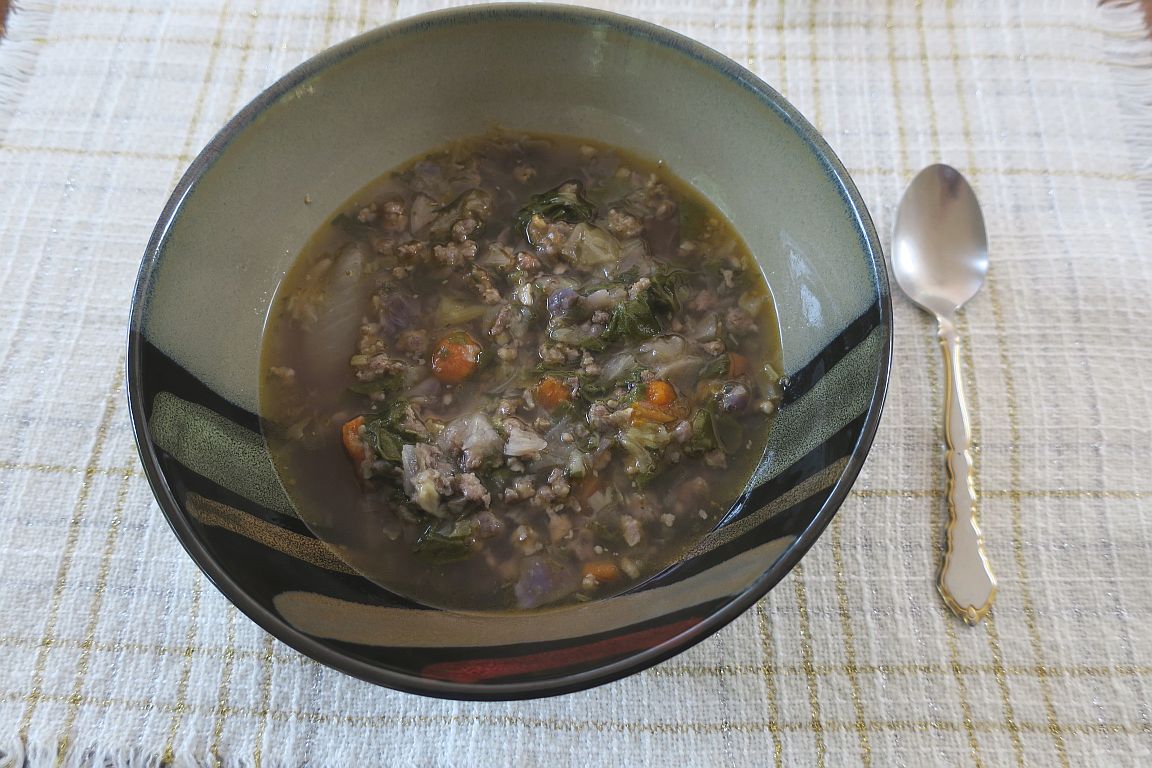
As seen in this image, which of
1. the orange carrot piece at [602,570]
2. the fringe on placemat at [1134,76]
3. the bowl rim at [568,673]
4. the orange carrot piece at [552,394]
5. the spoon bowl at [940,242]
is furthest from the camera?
the fringe on placemat at [1134,76]

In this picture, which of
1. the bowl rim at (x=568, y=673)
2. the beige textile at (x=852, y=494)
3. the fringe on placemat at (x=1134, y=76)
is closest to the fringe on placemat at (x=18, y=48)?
the beige textile at (x=852, y=494)

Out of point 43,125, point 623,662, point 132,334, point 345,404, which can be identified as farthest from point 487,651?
point 43,125

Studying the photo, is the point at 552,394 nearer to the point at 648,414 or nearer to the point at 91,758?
the point at 648,414

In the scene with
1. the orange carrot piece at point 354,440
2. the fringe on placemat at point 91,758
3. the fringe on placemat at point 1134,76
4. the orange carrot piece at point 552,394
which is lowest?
the fringe on placemat at point 91,758

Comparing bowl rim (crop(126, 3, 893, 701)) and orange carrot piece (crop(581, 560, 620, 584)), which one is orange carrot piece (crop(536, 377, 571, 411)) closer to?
orange carrot piece (crop(581, 560, 620, 584))

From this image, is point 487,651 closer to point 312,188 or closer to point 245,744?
point 245,744

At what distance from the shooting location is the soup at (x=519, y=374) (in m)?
2.38

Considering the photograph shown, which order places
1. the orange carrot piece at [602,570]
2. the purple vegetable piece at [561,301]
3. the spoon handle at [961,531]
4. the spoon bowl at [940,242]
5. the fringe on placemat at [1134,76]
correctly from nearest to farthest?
the orange carrot piece at [602,570]
the spoon handle at [961,531]
the purple vegetable piece at [561,301]
the spoon bowl at [940,242]
the fringe on placemat at [1134,76]

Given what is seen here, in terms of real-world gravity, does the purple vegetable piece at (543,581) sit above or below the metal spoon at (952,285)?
below

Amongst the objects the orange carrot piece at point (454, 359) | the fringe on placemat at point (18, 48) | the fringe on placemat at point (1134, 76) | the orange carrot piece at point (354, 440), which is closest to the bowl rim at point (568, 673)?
the orange carrot piece at point (354, 440)

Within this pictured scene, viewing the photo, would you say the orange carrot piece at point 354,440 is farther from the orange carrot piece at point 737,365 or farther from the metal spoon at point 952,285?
the metal spoon at point 952,285

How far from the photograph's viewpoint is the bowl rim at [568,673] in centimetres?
179

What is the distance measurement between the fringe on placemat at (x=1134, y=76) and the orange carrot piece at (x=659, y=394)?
200 centimetres

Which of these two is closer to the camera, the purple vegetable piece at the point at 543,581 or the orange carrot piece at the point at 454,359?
the purple vegetable piece at the point at 543,581
